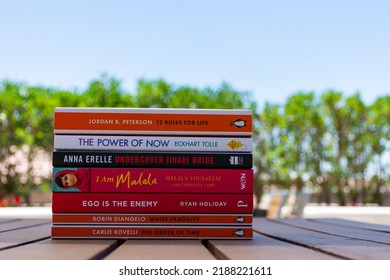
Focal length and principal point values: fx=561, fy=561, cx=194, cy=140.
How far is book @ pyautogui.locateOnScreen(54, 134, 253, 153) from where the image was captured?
2918 millimetres

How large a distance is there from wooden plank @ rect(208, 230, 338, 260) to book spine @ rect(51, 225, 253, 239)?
0.10 metres

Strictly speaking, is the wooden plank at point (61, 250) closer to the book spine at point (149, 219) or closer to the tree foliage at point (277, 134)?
the book spine at point (149, 219)

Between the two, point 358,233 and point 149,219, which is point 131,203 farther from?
point 358,233

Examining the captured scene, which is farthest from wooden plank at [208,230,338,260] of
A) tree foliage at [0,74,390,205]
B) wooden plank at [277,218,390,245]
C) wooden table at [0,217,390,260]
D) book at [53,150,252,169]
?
tree foliage at [0,74,390,205]

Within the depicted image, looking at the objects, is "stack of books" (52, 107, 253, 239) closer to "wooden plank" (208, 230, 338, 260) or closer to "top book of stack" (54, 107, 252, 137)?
"top book of stack" (54, 107, 252, 137)

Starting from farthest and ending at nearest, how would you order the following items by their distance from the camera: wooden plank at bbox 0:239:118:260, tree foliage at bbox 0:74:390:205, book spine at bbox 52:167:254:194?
1. tree foliage at bbox 0:74:390:205
2. book spine at bbox 52:167:254:194
3. wooden plank at bbox 0:239:118:260

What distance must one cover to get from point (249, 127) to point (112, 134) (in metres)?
0.72

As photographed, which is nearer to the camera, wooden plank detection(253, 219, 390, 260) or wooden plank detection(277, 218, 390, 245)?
wooden plank detection(253, 219, 390, 260)

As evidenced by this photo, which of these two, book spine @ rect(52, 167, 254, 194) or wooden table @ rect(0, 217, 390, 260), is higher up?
book spine @ rect(52, 167, 254, 194)

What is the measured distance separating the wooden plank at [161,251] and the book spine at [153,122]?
581 mm

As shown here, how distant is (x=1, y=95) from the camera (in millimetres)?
30812

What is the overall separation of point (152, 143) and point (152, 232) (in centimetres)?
46
